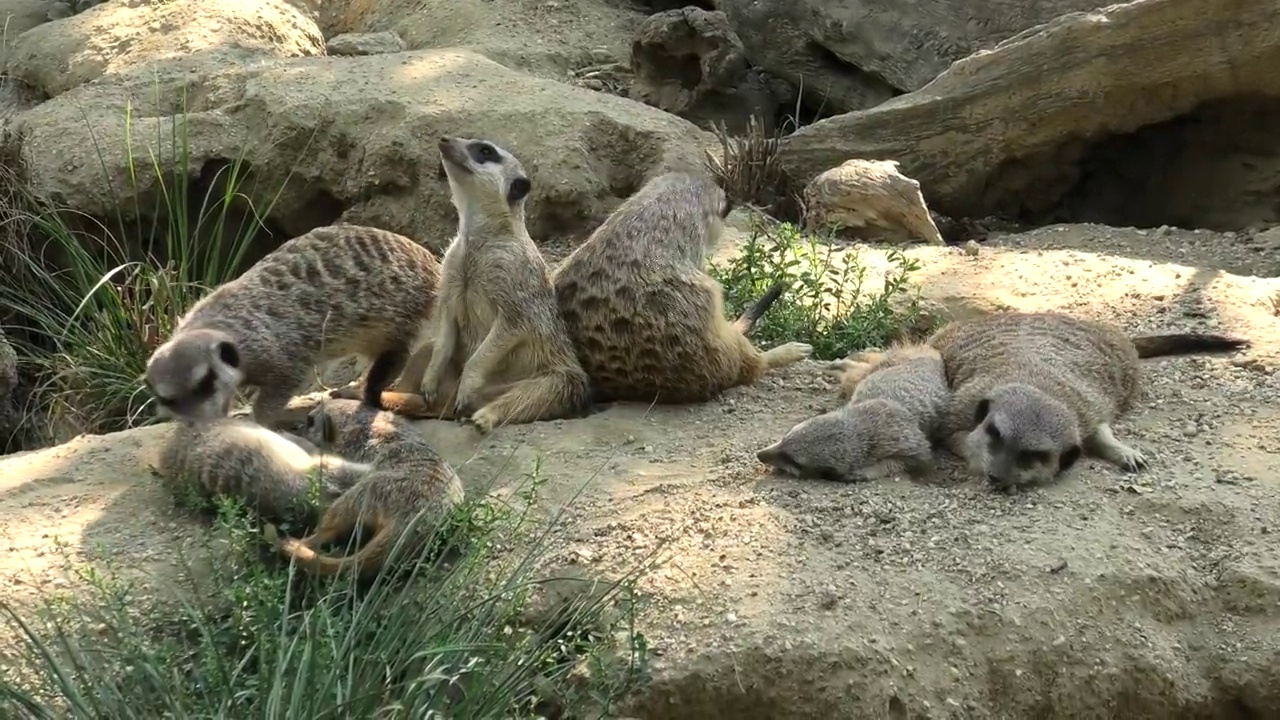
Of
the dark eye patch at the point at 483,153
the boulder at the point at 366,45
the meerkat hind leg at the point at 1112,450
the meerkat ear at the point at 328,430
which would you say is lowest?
the meerkat hind leg at the point at 1112,450

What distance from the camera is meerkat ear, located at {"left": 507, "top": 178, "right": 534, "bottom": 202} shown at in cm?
396

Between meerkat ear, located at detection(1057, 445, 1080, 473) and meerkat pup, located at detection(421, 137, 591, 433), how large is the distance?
4.41 ft

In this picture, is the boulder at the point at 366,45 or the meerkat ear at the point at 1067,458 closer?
the meerkat ear at the point at 1067,458

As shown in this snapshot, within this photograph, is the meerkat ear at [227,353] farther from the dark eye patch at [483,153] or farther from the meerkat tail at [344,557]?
the dark eye patch at [483,153]

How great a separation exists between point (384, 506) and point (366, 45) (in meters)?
4.55

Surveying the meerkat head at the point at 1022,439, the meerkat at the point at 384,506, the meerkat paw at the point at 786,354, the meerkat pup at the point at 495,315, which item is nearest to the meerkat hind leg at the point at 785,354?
the meerkat paw at the point at 786,354

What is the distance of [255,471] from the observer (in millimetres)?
3217

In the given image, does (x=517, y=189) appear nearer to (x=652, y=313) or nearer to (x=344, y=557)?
(x=652, y=313)

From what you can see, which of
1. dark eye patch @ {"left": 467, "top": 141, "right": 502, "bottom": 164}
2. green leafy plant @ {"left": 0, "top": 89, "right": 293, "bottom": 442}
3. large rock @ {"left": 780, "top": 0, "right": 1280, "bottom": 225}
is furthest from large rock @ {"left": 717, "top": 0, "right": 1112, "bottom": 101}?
dark eye patch @ {"left": 467, "top": 141, "right": 502, "bottom": 164}

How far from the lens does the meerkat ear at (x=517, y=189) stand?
3959 millimetres

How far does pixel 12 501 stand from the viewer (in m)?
3.41

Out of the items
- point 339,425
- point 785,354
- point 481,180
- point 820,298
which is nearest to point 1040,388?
point 785,354

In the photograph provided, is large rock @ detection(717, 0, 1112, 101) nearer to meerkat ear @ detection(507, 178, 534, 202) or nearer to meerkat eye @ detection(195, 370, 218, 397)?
meerkat ear @ detection(507, 178, 534, 202)

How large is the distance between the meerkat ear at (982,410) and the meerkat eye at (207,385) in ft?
6.65
